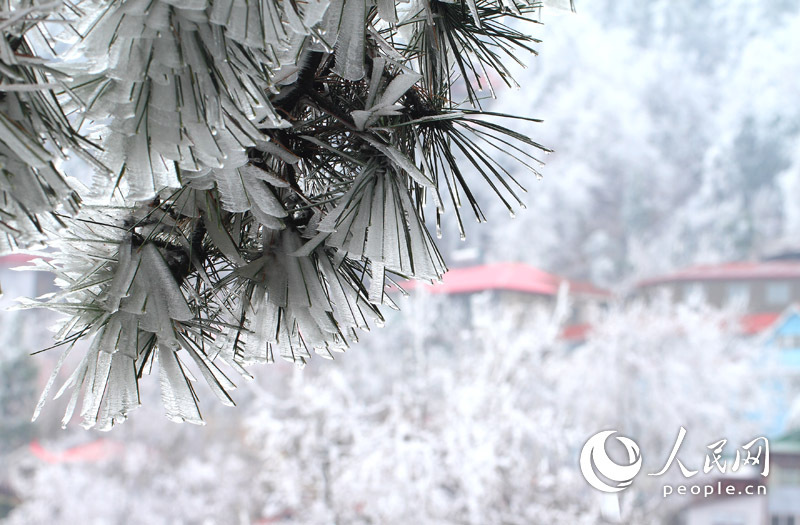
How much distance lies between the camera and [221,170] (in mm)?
310

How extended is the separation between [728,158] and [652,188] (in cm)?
114

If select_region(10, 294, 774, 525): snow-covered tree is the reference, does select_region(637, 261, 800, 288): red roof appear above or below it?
above

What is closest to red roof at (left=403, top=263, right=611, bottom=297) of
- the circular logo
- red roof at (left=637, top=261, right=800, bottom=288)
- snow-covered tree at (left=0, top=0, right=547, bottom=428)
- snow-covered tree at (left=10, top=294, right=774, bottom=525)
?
snow-covered tree at (left=10, top=294, right=774, bottom=525)

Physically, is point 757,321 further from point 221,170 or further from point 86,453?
point 221,170

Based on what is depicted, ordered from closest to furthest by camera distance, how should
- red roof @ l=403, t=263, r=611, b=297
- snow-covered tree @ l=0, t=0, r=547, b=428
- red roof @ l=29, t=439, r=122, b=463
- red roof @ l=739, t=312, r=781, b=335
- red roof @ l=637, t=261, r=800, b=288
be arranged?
1. snow-covered tree @ l=0, t=0, r=547, b=428
2. red roof @ l=29, t=439, r=122, b=463
3. red roof @ l=739, t=312, r=781, b=335
4. red roof @ l=637, t=261, r=800, b=288
5. red roof @ l=403, t=263, r=611, b=297

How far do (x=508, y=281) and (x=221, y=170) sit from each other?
9421mm

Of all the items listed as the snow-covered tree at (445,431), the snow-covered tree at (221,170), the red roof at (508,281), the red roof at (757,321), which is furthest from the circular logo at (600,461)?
the red roof at (508,281)

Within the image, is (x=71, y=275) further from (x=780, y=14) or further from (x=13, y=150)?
(x=780, y=14)

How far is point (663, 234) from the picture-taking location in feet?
35.9

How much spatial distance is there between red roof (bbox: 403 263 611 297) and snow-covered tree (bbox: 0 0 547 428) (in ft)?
28.0

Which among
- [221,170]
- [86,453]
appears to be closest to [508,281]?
[86,453]

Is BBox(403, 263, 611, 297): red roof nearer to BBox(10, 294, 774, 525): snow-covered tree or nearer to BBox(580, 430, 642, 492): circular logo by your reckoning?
BBox(10, 294, 774, 525): snow-covered tree

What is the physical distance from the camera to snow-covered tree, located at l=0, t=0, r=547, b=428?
0.27 m

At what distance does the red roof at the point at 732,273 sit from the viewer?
9133 millimetres
